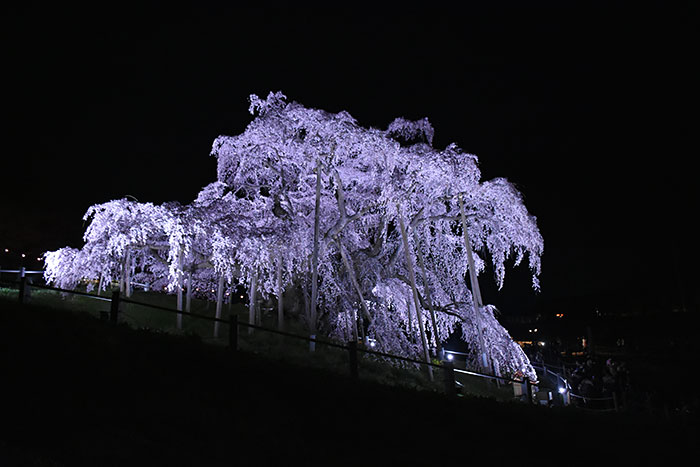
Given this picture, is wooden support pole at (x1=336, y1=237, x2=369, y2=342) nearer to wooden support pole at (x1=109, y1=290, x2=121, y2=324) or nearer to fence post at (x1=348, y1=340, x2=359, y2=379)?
fence post at (x1=348, y1=340, x2=359, y2=379)

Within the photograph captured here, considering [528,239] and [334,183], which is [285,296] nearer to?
[334,183]

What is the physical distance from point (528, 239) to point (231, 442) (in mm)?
12614

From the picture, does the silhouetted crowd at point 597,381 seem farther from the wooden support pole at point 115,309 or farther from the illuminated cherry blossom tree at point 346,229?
the wooden support pole at point 115,309

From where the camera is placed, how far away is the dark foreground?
16.9 ft

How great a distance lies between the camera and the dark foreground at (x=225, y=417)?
5.16m

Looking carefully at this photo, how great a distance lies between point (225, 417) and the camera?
20.1ft

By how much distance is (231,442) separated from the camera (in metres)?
5.55

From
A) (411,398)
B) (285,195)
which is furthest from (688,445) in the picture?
(285,195)

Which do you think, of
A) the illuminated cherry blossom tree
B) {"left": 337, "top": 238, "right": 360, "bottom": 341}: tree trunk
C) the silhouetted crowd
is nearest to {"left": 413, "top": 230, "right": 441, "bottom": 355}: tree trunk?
the illuminated cherry blossom tree

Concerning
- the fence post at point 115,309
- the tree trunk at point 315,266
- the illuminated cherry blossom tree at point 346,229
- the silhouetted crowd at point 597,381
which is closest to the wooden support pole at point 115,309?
the fence post at point 115,309

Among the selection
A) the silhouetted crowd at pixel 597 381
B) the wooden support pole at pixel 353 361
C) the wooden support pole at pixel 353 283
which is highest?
the wooden support pole at pixel 353 283

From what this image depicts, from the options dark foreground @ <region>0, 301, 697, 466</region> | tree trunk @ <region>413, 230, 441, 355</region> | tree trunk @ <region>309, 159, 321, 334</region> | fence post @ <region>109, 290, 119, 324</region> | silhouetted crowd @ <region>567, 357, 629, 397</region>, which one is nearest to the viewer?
dark foreground @ <region>0, 301, 697, 466</region>

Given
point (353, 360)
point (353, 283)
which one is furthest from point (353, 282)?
point (353, 360)

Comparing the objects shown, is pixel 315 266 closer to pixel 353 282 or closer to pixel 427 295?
pixel 353 282
